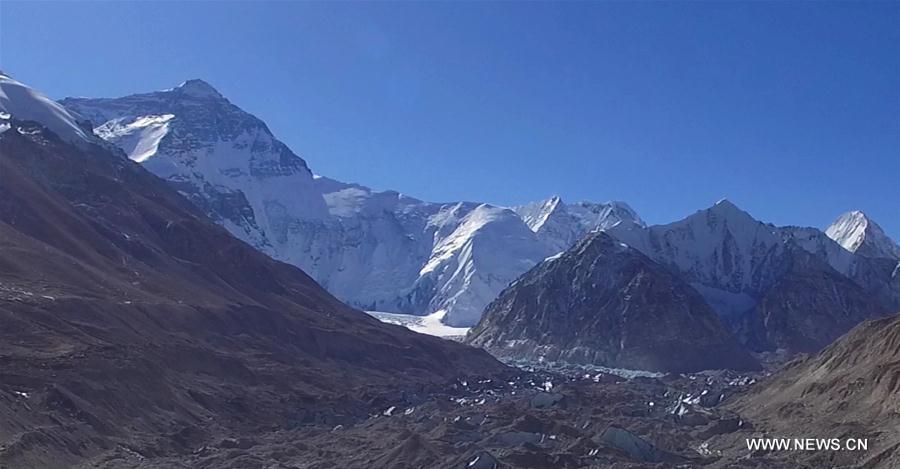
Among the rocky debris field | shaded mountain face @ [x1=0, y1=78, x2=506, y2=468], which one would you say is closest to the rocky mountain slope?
the rocky debris field

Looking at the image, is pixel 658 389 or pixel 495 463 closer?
pixel 495 463

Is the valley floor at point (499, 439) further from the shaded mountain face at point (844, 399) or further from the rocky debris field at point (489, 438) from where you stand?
the shaded mountain face at point (844, 399)

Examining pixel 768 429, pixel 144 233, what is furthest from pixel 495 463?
pixel 144 233

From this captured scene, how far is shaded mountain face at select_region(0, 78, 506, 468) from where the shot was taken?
297 ft

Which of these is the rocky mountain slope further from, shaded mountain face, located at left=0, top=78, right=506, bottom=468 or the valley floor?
shaded mountain face, located at left=0, top=78, right=506, bottom=468

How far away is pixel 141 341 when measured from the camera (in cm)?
12025

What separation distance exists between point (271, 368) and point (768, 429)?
2497 inches

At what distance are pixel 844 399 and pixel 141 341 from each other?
74965 millimetres

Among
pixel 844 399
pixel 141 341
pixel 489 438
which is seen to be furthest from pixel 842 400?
pixel 141 341

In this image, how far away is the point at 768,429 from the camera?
10312 centimetres

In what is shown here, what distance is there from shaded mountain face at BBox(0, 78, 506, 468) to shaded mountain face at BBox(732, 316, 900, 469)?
154ft

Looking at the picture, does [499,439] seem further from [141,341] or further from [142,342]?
[141,341]

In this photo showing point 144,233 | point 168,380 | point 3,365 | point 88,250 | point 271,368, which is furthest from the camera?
point 144,233

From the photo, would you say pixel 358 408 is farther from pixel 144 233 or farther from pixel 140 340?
pixel 144 233
